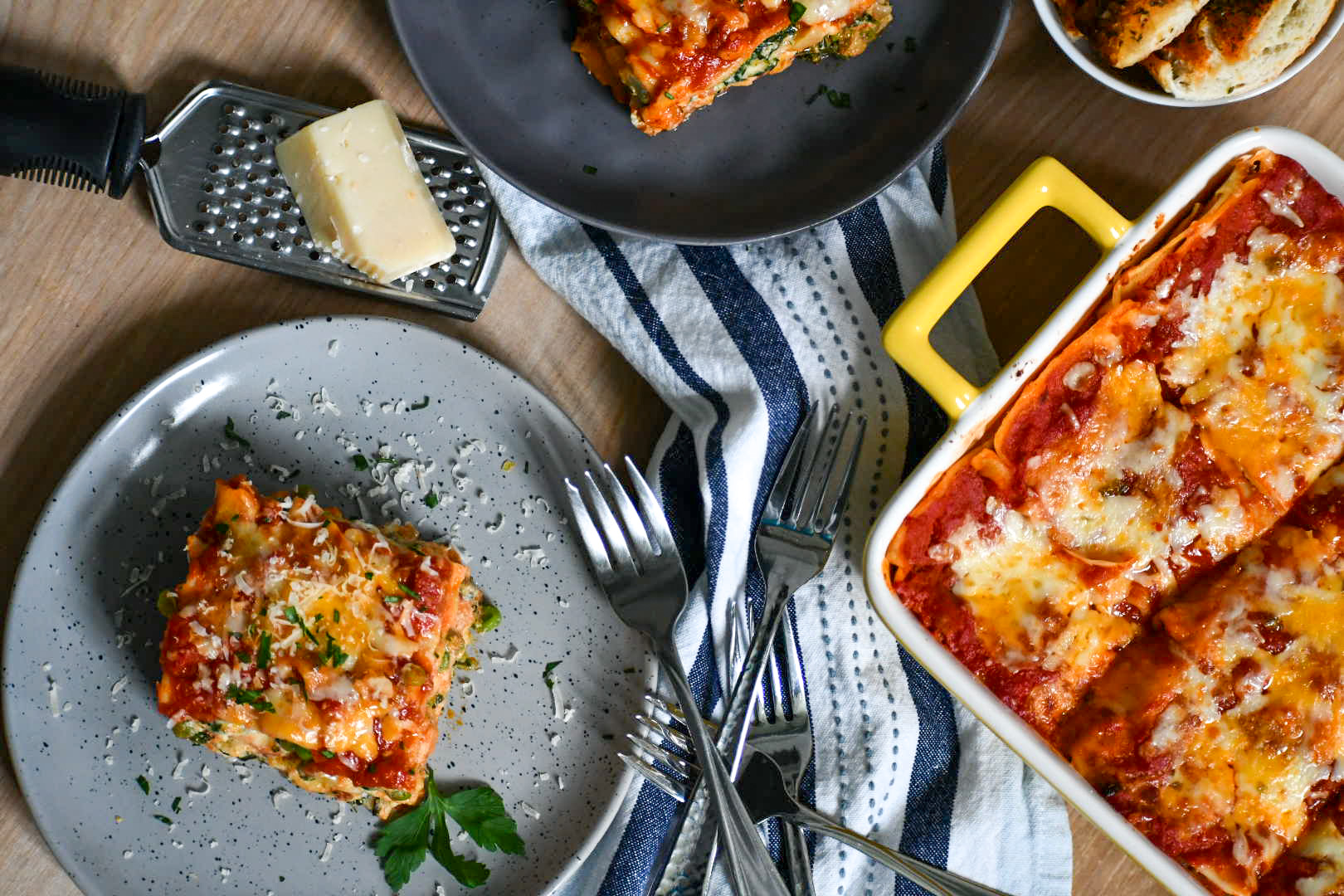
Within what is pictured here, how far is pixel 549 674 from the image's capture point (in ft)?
6.34

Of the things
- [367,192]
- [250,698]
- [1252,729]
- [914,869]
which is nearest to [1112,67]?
[1252,729]

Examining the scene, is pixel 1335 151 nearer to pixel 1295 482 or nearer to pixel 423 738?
pixel 1295 482

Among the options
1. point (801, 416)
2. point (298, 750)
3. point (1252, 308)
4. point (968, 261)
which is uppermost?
point (1252, 308)

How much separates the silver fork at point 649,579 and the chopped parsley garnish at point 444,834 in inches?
14.1

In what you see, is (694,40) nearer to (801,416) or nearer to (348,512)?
(801,416)

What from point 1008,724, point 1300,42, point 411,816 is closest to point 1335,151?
point 1300,42

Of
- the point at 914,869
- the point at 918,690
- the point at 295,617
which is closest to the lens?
the point at 295,617

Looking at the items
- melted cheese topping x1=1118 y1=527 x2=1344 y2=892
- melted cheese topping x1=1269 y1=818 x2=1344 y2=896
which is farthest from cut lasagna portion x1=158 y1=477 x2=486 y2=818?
melted cheese topping x1=1269 y1=818 x2=1344 y2=896

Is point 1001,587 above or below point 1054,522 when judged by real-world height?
below

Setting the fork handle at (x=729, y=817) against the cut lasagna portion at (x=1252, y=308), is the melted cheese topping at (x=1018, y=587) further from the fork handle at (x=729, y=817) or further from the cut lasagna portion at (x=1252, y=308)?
the fork handle at (x=729, y=817)

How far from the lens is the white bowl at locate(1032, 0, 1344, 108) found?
1755 millimetres

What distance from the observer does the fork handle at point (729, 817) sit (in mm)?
1871

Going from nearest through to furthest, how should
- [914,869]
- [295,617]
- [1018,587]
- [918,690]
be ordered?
[295,617], [1018,587], [914,869], [918,690]

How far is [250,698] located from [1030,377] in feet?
4.22
